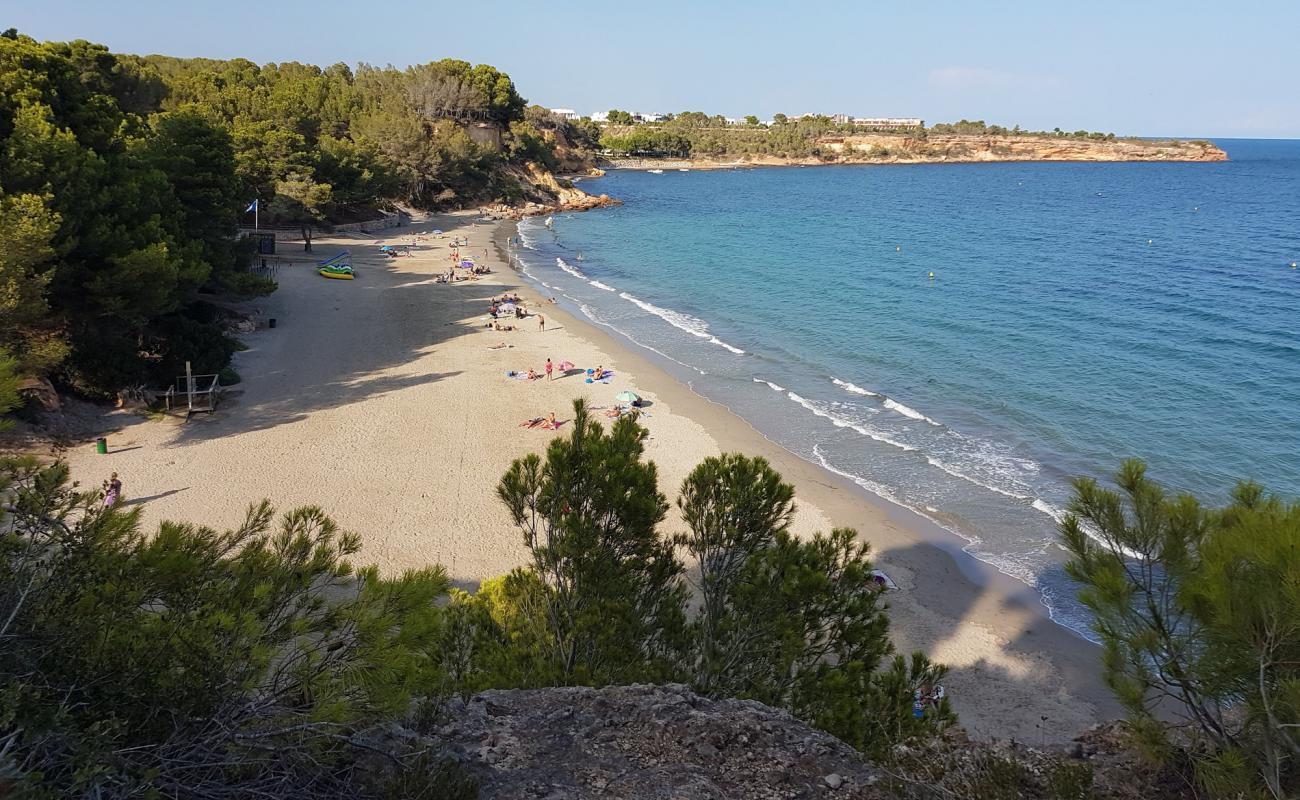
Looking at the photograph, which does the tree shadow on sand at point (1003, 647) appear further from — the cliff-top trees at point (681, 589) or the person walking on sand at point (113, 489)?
the person walking on sand at point (113, 489)

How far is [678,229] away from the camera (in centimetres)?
6525

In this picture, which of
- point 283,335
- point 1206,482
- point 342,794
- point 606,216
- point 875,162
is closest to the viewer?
point 342,794

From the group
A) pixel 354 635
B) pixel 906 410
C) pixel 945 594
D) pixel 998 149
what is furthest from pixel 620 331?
pixel 998 149

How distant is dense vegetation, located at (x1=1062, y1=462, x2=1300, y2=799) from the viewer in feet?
14.6

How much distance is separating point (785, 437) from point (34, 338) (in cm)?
1812

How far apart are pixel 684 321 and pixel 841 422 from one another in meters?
13.6

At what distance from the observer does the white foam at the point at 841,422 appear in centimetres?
2170

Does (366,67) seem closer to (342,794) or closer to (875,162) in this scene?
(342,794)

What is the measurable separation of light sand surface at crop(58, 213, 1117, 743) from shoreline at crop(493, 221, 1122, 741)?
4 centimetres

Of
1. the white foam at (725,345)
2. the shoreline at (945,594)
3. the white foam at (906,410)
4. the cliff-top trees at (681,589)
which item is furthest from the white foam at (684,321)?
the cliff-top trees at (681,589)

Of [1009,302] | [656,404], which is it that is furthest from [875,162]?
[656,404]

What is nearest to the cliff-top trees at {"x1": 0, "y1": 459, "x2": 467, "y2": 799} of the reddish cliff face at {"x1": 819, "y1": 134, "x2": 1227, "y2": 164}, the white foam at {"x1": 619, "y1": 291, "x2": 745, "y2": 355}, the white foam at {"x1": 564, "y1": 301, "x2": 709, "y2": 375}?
the white foam at {"x1": 564, "y1": 301, "x2": 709, "y2": 375}

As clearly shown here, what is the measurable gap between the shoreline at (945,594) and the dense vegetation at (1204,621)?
21.3 ft

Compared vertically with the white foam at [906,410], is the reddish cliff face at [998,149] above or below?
above
